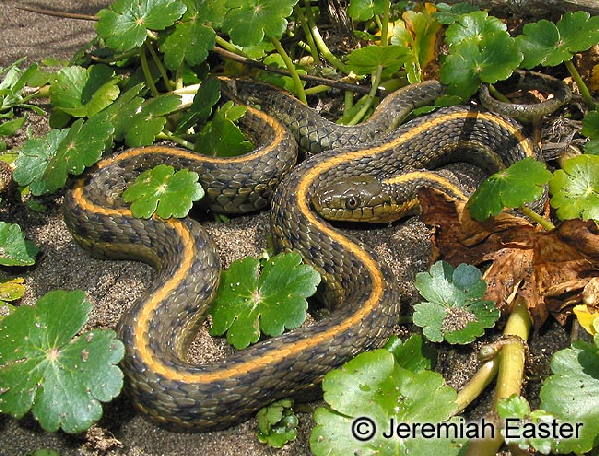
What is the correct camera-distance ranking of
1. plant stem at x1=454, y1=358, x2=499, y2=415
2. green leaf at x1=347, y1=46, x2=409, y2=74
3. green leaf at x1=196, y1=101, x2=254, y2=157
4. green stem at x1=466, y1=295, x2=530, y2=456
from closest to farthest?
1. green stem at x1=466, y1=295, x2=530, y2=456
2. plant stem at x1=454, y1=358, x2=499, y2=415
3. green leaf at x1=196, y1=101, x2=254, y2=157
4. green leaf at x1=347, y1=46, x2=409, y2=74

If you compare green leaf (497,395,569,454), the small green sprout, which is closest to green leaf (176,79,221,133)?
the small green sprout

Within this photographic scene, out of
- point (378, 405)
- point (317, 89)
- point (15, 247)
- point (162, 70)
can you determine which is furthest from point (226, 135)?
point (378, 405)

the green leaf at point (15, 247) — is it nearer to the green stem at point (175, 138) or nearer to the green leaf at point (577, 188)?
the green stem at point (175, 138)

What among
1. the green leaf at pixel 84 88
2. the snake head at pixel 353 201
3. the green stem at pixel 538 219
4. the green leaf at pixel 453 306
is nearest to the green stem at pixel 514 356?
the green leaf at pixel 453 306

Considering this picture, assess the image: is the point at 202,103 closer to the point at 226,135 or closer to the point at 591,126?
the point at 226,135

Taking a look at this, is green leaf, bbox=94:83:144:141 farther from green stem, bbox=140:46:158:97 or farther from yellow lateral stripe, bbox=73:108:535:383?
green stem, bbox=140:46:158:97

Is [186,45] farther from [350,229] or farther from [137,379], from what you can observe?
[137,379]
